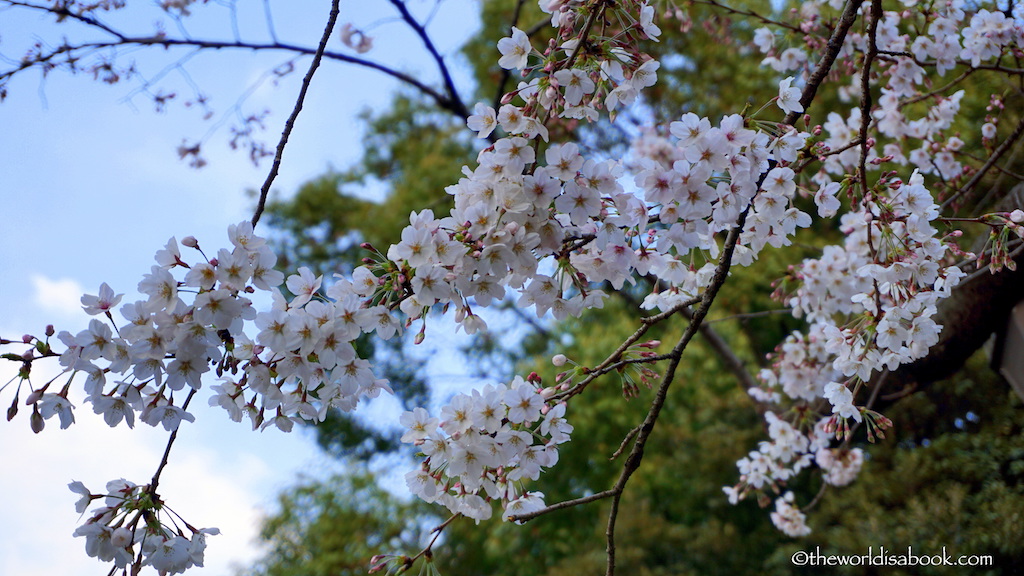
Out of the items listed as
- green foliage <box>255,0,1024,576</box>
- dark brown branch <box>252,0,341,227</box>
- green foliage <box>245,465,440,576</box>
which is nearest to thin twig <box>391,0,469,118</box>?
green foliage <box>255,0,1024,576</box>

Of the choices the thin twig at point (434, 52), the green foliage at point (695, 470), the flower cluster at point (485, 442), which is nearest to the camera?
the flower cluster at point (485, 442)

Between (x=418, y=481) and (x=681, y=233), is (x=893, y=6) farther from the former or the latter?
(x=418, y=481)

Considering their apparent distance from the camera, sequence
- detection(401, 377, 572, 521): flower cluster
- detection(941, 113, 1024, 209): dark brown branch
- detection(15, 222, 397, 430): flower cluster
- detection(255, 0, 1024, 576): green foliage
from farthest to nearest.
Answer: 1. detection(255, 0, 1024, 576): green foliage
2. detection(941, 113, 1024, 209): dark brown branch
3. detection(401, 377, 572, 521): flower cluster
4. detection(15, 222, 397, 430): flower cluster

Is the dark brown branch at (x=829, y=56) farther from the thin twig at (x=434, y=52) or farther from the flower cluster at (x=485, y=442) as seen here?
the thin twig at (x=434, y=52)

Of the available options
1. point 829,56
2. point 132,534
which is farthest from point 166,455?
point 829,56

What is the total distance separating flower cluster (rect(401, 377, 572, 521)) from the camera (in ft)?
3.78

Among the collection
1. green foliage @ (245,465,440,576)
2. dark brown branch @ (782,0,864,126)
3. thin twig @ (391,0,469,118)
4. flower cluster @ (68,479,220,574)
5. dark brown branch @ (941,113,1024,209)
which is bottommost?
flower cluster @ (68,479,220,574)

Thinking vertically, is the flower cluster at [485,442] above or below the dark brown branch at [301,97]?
below

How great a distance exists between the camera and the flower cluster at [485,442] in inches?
45.4

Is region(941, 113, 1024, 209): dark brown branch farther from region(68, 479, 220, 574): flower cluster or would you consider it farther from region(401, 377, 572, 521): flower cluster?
region(68, 479, 220, 574): flower cluster

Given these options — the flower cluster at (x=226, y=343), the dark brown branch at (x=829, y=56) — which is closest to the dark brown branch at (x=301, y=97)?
the flower cluster at (x=226, y=343)

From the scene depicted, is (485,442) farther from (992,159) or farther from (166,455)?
(992,159)

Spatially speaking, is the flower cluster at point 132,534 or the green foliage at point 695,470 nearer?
the flower cluster at point 132,534

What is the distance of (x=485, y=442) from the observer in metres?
1.15
